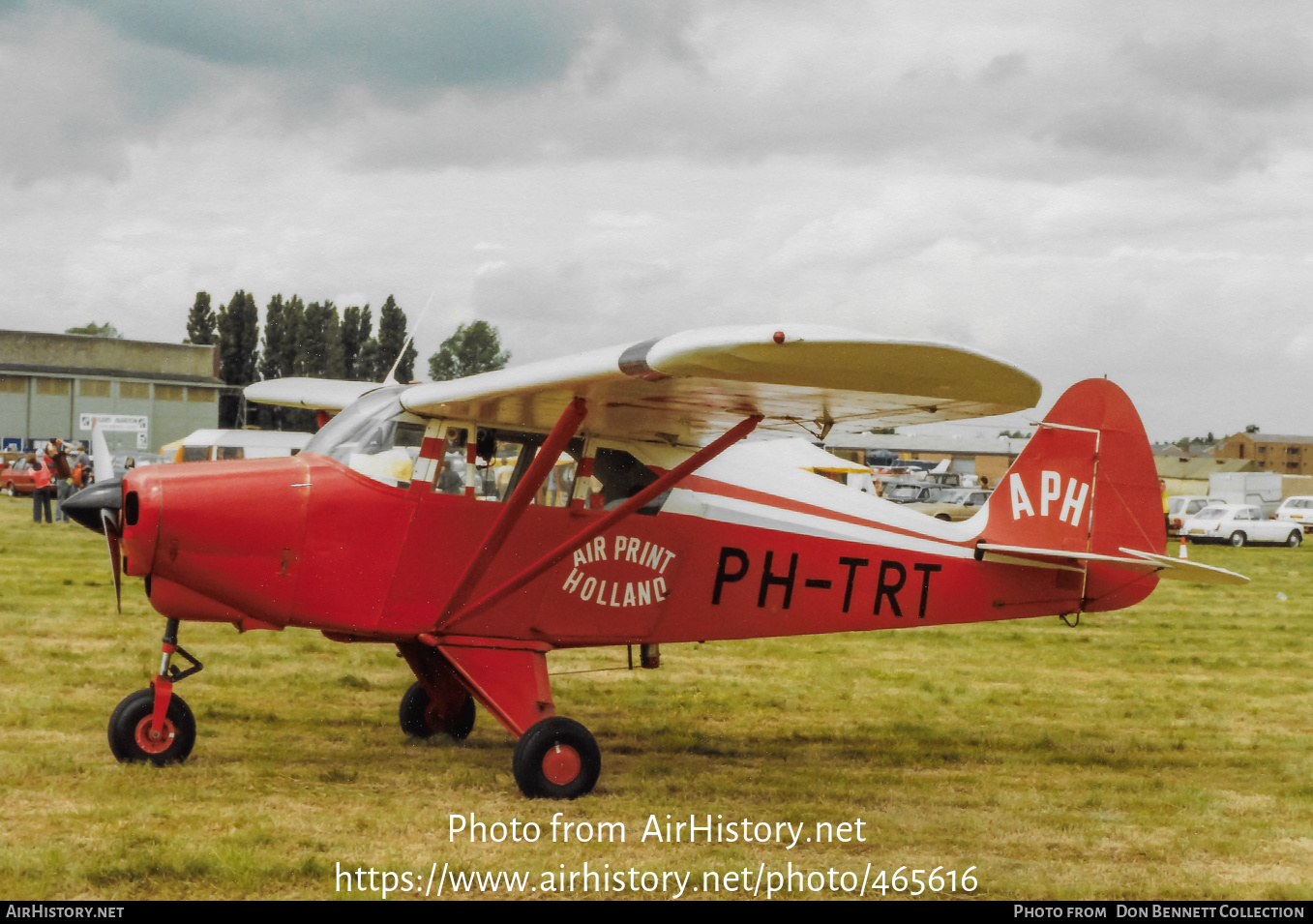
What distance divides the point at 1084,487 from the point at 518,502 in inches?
173

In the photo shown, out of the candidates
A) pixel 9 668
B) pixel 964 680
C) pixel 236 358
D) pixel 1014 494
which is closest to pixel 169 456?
pixel 9 668

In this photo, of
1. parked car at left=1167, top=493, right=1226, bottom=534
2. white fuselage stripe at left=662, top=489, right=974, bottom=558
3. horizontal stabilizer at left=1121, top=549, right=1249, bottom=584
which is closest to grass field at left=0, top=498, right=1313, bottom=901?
horizontal stabilizer at left=1121, top=549, right=1249, bottom=584

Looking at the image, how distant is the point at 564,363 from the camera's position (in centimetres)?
640

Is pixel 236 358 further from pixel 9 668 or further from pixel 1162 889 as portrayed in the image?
pixel 1162 889

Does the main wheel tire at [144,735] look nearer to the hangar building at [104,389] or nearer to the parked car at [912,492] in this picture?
the parked car at [912,492]

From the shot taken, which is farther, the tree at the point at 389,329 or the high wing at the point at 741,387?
the tree at the point at 389,329

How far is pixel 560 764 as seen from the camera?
6809mm

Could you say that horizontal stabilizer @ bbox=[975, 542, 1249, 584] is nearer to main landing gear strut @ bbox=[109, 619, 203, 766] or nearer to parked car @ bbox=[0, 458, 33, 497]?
main landing gear strut @ bbox=[109, 619, 203, 766]

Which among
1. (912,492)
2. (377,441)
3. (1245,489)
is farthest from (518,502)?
(1245,489)

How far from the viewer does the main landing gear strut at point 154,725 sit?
279 inches

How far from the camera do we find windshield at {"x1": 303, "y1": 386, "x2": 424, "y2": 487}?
705 cm

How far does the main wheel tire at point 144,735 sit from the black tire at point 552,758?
2.12 metres

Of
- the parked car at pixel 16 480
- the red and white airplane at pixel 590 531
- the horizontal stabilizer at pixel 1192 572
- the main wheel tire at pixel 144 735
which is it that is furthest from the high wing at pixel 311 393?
the parked car at pixel 16 480

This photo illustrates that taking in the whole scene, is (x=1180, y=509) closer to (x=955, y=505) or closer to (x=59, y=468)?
(x=955, y=505)
